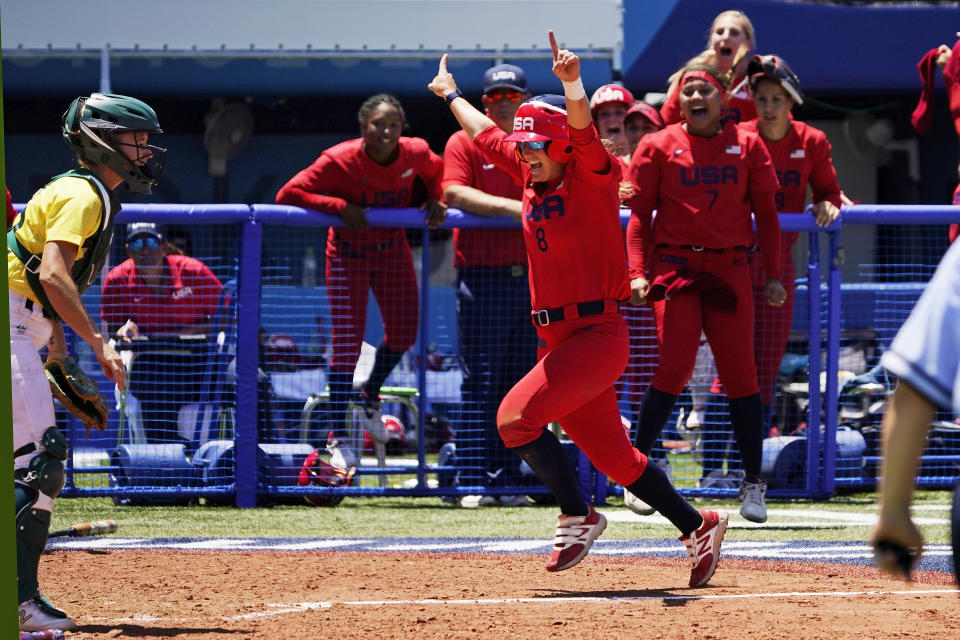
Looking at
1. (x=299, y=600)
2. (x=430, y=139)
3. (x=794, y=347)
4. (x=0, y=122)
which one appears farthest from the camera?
(x=430, y=139)

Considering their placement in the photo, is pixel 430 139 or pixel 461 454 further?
pixel 430 139

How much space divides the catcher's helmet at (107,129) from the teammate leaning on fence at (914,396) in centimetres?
358

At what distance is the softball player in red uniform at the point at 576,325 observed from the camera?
5121 millimetres

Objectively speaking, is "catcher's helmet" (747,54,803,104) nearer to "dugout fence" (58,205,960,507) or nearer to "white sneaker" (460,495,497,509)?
"dugout fence" (58,205,960,507)

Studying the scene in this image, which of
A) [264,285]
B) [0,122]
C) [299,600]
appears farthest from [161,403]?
[0,122]

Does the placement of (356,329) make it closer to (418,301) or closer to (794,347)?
(418,301)

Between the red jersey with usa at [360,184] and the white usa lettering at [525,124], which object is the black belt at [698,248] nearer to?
the red jersey with usa at [360,184]

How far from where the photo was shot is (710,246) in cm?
694

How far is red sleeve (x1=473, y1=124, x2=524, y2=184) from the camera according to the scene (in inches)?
222

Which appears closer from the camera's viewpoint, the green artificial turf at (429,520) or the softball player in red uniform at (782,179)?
the green artificial turf at (429,520)

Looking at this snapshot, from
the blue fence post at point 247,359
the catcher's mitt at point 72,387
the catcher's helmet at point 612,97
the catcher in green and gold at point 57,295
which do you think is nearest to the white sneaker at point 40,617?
the catcher in green and gold at point 57,295

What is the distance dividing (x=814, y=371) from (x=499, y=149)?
344 centimetres

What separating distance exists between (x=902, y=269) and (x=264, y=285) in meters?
4.50

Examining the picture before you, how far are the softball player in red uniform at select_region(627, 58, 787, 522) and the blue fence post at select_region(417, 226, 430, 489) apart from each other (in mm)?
1603
